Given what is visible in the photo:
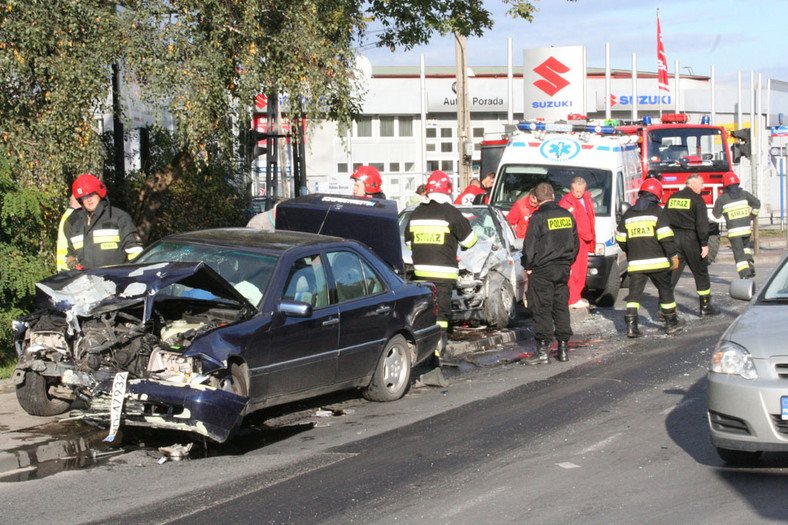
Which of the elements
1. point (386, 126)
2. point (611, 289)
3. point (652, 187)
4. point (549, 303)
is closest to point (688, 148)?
point (611, 289)

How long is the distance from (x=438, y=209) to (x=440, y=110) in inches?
1227

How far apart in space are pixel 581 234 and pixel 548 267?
3.19 metres

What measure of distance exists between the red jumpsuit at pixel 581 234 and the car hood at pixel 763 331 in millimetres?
7188

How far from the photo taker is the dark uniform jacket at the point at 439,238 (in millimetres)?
10570

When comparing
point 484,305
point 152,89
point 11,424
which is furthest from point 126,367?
point 484,305

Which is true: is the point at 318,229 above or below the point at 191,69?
below

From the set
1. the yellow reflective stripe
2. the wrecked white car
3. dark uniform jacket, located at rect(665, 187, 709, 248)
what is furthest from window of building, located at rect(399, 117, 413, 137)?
the yellow reflective stripe

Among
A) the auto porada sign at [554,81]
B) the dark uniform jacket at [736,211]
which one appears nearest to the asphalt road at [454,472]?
the dark uniform jacket at [736,211]

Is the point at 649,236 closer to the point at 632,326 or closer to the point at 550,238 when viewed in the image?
the point at 632,326

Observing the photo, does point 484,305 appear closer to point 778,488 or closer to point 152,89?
point 152,89

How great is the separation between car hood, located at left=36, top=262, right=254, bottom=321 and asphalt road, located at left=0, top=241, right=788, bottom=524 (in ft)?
3.60

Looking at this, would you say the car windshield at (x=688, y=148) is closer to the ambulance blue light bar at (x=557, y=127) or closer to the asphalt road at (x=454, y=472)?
the ambulance blue light bar at (x=557, y=127)

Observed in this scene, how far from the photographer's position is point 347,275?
835 cm

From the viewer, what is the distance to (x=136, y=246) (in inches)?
Result: 364
